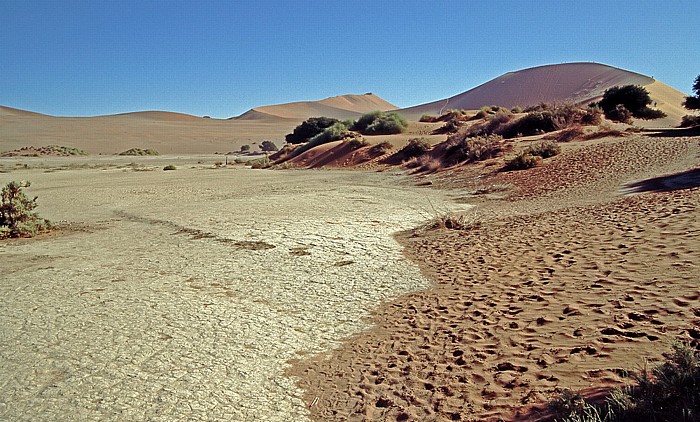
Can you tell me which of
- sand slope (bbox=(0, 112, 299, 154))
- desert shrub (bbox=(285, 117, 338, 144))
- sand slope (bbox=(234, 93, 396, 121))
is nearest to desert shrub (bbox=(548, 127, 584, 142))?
desert shrub (bbox=(285, 117, 338, 144))

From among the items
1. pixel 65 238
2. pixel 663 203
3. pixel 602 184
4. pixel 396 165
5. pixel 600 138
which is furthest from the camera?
pixel 396 165

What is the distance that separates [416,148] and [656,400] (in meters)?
26.6

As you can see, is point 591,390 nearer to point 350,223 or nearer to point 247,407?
point 247,407

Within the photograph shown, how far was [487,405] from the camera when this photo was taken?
12.8ft

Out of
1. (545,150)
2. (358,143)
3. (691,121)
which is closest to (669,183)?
(545,150)

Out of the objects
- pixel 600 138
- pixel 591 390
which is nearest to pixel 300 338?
pixel 591 390

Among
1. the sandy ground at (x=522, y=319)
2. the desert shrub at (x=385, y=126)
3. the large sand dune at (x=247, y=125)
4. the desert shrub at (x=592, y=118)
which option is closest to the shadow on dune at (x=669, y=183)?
the sandy ground at (x=522, y=319)

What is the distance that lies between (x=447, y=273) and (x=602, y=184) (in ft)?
28.9

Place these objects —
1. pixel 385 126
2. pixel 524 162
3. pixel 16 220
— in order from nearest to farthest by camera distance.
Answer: pixel 16 220
pixel 524 162
pixel 385 126

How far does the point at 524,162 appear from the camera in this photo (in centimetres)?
1894

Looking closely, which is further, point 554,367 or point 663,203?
point 663,203

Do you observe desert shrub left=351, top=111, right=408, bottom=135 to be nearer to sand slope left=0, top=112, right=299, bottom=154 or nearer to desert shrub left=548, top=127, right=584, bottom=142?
desert shrub left=548, top=127, right=584, bottom=142

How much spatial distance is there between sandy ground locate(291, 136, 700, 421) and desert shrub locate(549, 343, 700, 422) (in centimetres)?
36

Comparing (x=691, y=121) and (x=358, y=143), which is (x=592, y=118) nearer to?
(x=691, y=121)
